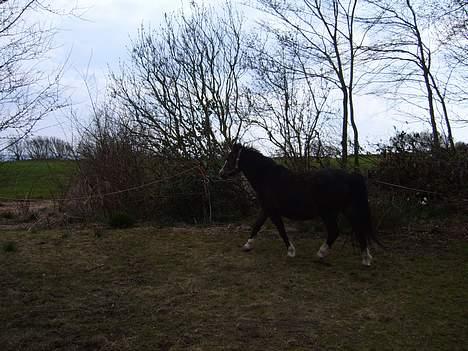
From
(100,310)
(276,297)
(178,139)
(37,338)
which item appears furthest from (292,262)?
(178,139)

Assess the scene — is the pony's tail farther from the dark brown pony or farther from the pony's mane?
the pony's mane

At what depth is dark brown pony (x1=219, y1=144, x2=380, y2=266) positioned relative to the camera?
6.01 m

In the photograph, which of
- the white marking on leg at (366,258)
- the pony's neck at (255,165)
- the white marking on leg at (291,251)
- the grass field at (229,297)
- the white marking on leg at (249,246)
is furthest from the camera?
the white marking on leg at (249,246)

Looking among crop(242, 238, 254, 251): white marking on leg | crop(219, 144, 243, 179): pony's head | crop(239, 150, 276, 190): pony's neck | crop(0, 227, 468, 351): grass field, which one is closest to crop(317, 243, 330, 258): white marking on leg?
crop(0, 227, 468, 351): grass field

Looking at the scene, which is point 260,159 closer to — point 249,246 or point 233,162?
point 233,162

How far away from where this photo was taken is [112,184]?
34.7 feet

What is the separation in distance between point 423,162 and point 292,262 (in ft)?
14.3

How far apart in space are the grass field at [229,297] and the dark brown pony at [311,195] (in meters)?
0.47

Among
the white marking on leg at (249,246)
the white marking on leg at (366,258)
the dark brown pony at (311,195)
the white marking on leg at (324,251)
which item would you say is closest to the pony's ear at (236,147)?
the dark brown pony at (311,195)

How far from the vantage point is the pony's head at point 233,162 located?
22.4 ft

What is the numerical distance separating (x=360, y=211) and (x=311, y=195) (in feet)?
2.30

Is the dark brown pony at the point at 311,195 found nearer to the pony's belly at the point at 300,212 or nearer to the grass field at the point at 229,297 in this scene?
the pony's belly at the point at 300,212

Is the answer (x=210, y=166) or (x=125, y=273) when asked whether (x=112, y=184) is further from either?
(x=125, y=273)

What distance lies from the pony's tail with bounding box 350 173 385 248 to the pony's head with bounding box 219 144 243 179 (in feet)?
5.87
